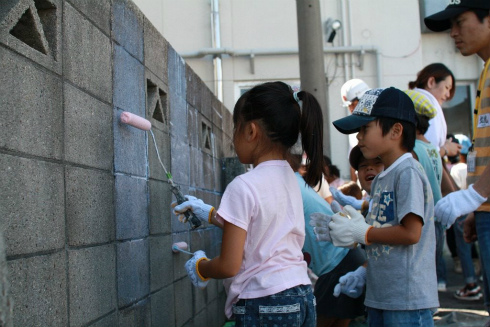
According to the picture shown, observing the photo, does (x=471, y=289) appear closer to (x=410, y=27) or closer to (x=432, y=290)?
(x=432, y=290)

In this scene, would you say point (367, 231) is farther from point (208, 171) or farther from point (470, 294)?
point (470, 294)

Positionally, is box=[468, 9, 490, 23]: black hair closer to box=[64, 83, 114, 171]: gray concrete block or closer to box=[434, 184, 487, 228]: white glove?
box=[434, 184, 487, 228]: white glove

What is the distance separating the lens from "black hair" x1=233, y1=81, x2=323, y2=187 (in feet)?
6.88

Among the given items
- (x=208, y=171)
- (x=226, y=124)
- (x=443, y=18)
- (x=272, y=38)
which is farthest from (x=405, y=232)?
(x=272, y=38)

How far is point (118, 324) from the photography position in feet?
7.26

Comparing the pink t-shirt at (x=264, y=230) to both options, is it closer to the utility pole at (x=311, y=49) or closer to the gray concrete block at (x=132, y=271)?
the gray concrete block at (x=132, y=271)

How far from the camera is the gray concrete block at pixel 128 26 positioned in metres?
Result: 2.39

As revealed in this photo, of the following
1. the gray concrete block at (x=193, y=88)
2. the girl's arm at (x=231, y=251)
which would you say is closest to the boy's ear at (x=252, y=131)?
the girl's arm at (x=231, y=251)

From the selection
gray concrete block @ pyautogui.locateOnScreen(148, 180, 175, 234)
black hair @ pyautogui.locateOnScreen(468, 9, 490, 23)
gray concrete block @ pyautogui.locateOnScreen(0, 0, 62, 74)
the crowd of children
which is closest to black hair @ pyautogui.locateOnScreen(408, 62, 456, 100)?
the crowd of children

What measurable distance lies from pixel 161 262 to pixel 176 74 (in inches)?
44.2

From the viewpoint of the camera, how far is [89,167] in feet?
6.69

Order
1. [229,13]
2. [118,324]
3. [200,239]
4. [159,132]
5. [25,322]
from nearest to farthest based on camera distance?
[25,322]
[118,324]
[159,132]
[200,239]
[229,13]

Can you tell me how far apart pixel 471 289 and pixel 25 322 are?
516 centimetres

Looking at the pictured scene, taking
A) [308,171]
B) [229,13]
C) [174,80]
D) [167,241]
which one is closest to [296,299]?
[308,171]
